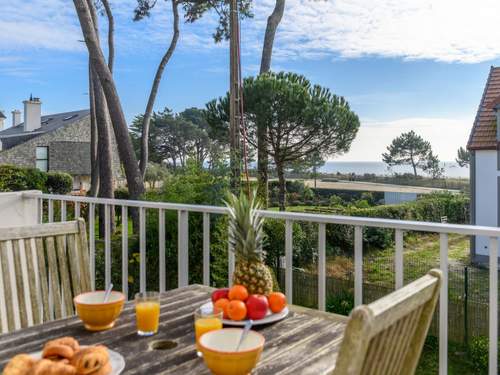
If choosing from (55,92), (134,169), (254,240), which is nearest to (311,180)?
(134,169)

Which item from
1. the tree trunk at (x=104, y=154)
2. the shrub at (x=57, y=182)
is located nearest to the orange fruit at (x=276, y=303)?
the tree trunk at (x=104, y=154)

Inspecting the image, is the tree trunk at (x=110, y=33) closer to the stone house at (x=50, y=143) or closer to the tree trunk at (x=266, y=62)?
the tree trunk at (x=266, y=62)

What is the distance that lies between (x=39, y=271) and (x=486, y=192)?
12485 millimetres

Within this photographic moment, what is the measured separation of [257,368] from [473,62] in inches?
1040

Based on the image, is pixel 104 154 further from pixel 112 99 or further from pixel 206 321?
pixel 206 321

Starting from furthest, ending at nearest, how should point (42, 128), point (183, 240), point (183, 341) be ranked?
point (42, 128) → point (183, 240) → point (183, 341)

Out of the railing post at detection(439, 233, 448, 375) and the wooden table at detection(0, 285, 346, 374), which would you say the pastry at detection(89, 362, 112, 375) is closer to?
the wooden table at detection(0, 285, 346, 374)

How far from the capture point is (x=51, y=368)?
34.1 inches

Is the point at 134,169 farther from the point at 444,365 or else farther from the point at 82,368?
the point at 82,368

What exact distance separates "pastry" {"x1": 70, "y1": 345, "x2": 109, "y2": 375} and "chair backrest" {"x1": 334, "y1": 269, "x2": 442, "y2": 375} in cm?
50

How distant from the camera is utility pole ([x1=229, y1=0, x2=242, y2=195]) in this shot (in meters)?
5.10

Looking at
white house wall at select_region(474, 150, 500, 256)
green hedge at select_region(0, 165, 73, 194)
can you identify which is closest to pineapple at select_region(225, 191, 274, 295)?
green hedge at select_region(0, 165, 73, 194)

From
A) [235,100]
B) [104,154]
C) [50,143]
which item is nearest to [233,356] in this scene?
[235,100]

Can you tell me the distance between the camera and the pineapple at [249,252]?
148 cm
